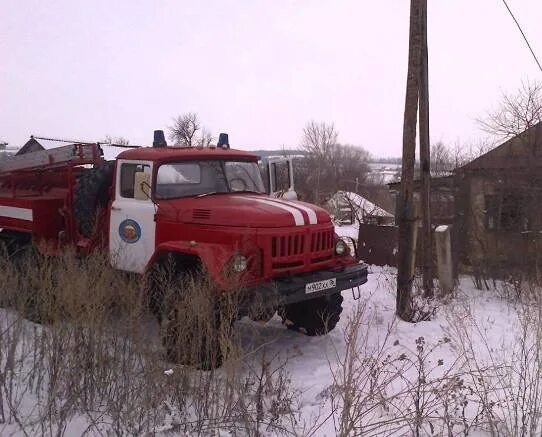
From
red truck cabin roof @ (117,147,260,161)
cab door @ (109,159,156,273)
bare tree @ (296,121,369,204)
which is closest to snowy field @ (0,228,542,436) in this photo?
cab door @ (109,159,156,273)

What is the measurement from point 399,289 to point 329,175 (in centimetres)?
4819

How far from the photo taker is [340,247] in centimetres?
588

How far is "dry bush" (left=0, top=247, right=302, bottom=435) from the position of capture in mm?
3447

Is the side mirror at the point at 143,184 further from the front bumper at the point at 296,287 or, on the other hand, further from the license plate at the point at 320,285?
the license plate at the point at 320,285

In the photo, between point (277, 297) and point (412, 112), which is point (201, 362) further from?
point (412, 112)

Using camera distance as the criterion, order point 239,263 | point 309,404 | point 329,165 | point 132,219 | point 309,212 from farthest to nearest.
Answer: point 329,165
point 132,219
point 309,212
point 239,263
point 309,404

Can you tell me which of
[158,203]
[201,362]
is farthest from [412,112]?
[201,362]

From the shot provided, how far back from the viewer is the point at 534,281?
8.34 meters

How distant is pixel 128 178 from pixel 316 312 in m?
2.57

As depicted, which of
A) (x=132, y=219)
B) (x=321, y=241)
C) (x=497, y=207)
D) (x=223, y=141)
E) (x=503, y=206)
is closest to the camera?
(x=321, y=241)

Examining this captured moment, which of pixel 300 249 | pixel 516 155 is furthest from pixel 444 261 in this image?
pixel 516 155

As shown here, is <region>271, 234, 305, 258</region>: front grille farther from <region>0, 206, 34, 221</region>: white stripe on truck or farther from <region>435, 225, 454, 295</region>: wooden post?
<region>435, 225, 454, 295</region>: wooden post

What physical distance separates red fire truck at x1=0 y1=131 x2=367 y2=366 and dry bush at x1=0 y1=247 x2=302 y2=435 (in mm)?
778

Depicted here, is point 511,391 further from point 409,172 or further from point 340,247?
point 409,172
